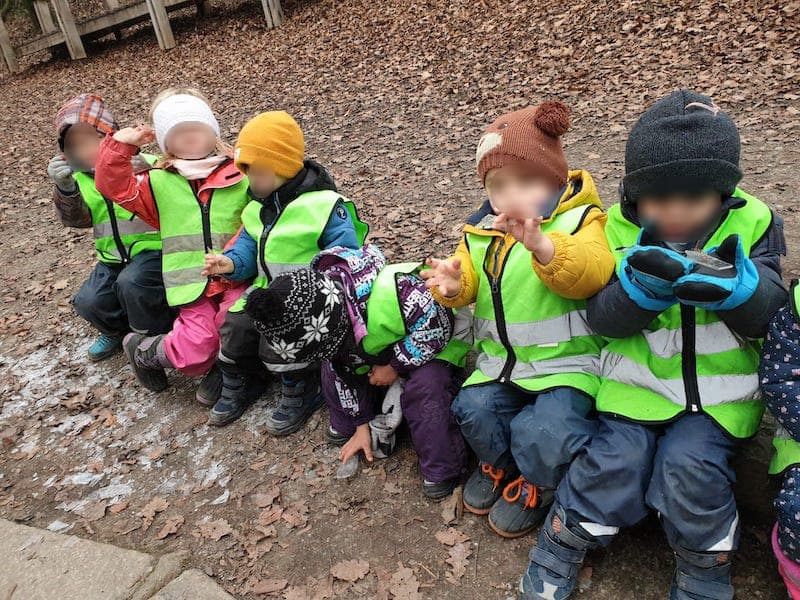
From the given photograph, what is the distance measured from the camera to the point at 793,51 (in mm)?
7355

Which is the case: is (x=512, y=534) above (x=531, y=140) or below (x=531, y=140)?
below

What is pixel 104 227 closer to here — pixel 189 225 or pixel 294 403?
pixel 189 225

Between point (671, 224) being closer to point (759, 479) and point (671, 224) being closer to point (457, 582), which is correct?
point (759, 479)

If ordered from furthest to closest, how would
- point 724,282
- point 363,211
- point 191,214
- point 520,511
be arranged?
point 363,211 → point 191,214 → point 520,511 → point 724,282

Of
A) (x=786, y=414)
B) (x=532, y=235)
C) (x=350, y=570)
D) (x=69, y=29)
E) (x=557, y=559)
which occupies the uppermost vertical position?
(x=69, y=29)

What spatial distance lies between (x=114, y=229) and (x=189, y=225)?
71 centimetres

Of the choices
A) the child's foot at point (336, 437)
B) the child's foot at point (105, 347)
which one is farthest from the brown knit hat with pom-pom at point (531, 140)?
the child's foot at point (105, 347)

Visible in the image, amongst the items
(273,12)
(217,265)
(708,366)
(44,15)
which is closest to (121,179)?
(217,265)

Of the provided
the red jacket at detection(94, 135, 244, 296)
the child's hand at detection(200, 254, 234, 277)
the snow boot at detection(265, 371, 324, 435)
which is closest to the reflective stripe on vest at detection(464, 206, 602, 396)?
the snow boot at detection(265, 371, 324, 435)

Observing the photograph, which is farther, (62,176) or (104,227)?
(104,227)

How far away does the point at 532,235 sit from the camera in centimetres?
224

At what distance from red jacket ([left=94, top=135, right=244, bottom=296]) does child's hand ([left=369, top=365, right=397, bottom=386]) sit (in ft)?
4.31

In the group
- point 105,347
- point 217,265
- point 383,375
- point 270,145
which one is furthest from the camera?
point 105,347

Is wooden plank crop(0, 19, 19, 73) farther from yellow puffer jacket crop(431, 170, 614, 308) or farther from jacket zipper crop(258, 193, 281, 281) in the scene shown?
yellow puffer jacket crop(431, 170, 614, 308)
